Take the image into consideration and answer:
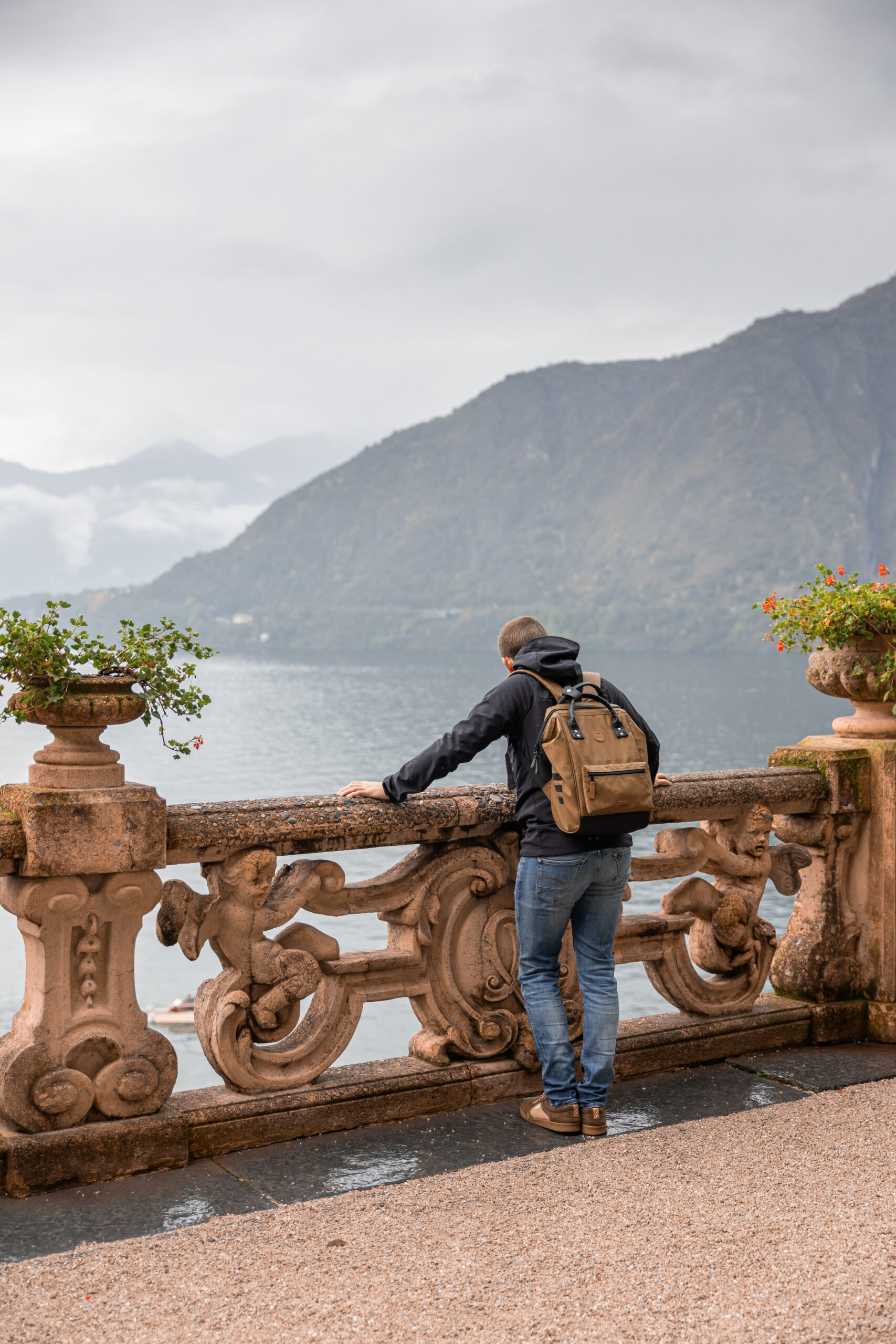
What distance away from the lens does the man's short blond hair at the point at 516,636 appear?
165 inches

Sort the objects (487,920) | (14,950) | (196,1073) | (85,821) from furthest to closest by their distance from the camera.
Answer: (14,950) < (196,1073) < (487,920) < (85,821)

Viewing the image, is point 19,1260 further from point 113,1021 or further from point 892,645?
point 892,645

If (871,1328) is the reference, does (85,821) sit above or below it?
above

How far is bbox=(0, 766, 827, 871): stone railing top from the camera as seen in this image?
389 centimetres

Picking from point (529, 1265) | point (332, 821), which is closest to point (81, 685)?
point (332, 821)

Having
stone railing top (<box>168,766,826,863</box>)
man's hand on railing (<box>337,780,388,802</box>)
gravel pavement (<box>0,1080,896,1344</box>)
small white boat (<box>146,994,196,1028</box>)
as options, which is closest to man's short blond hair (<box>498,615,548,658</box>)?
stone railing top (<box>168,766,826,863</box>)

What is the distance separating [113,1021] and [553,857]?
1417 millimetres

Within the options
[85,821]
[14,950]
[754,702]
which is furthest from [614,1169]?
[754,702]

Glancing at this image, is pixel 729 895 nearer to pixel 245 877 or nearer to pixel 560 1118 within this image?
pixel 560 1118

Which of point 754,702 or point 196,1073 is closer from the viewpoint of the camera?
point 196,1073

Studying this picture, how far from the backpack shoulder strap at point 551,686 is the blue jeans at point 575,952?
0.51m

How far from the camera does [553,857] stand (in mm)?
3996

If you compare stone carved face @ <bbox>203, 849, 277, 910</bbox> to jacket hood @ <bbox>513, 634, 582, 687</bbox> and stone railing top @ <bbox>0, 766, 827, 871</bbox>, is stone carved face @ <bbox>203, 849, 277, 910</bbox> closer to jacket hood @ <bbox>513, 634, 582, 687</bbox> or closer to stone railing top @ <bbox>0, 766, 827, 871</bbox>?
stone railing top @ <bbox>0, 766, 827, 871</bbox>

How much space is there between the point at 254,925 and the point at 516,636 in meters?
1.26
